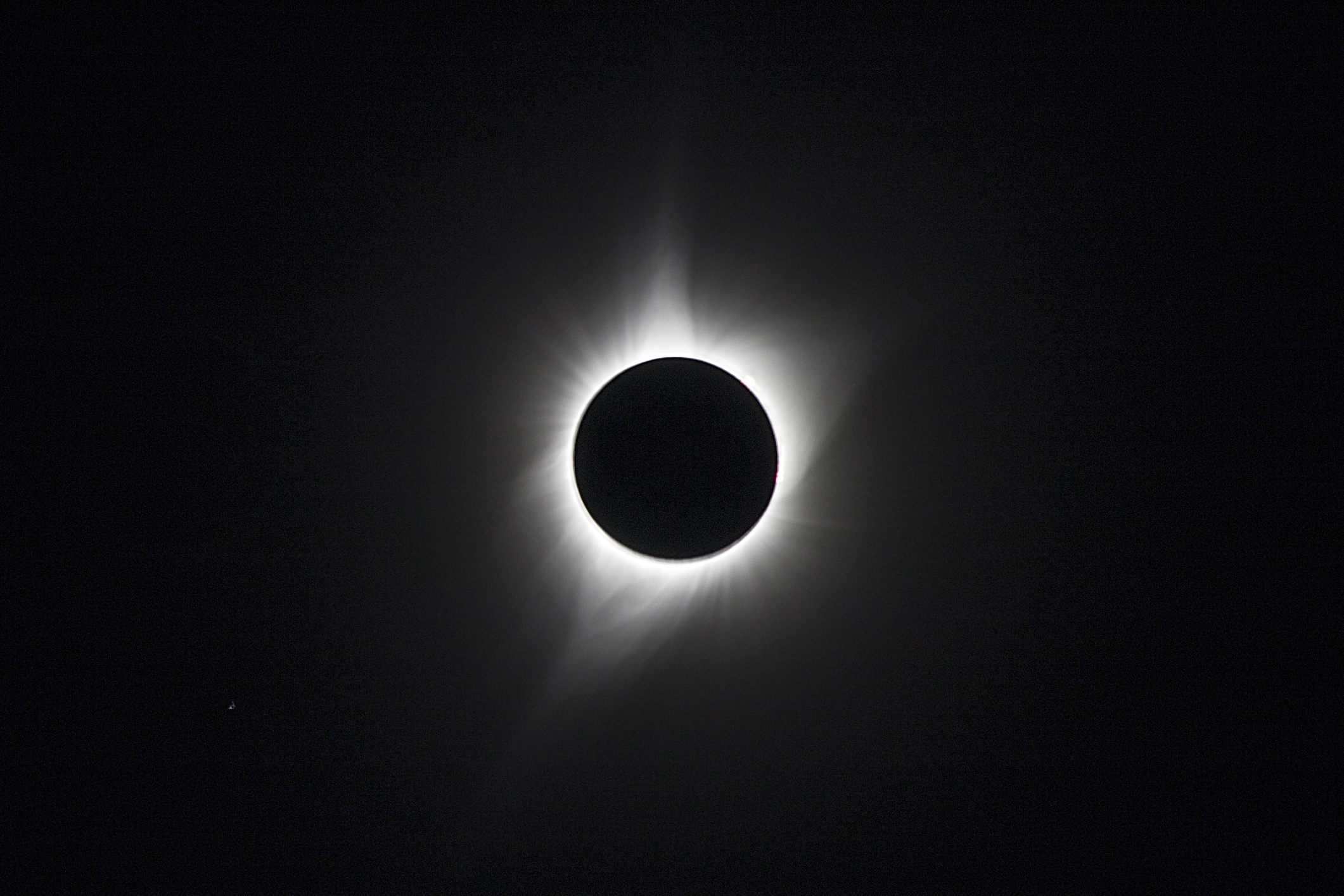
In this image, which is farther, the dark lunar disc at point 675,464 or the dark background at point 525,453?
the dark background at point 525,453

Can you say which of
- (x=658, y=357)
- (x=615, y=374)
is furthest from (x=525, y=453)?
(x=658, y=357)

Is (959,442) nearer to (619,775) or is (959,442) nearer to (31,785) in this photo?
(619,775)

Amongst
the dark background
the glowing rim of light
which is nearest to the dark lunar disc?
the glowing rim of light

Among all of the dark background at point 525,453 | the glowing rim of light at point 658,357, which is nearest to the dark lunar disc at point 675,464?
the glowing rim of light at point 658,357

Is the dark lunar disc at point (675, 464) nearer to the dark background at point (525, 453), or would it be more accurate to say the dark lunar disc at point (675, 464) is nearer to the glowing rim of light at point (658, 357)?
the glowing rim of light at point (658, 357)

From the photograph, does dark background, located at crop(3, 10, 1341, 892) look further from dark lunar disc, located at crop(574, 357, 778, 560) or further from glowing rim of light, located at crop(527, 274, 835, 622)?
dark lunar disc, located at crop(574, 357, 778, 560)

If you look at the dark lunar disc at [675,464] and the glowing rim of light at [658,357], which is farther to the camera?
the glowing rim of light at [658,357]
